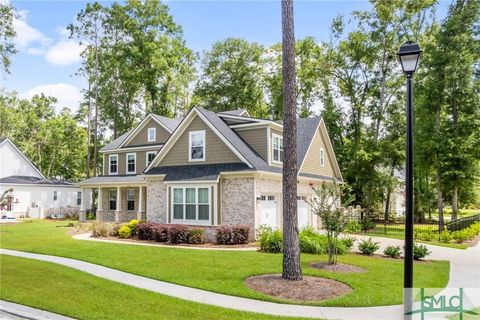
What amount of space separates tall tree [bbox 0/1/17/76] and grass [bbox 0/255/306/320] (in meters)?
19.9

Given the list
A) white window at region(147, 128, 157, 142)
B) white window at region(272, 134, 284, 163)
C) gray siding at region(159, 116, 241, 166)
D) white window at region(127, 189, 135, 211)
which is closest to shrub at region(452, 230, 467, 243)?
white window at region(272, 134, 284, 163)

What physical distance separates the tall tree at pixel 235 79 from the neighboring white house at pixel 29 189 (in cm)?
1964

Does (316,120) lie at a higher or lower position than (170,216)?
higher

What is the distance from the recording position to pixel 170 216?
19969 mm

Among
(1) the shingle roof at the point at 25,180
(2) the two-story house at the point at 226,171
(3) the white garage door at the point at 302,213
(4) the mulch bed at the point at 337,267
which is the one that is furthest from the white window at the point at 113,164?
(4) the mulch bed at the point at 337,267

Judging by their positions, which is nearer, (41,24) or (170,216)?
(41,24)

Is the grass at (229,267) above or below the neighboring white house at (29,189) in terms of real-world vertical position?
below

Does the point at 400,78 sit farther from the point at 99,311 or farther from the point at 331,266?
the point at 99,311

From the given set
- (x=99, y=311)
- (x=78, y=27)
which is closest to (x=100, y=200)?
(x=78, y=27)

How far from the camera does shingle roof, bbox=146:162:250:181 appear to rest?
18417mm

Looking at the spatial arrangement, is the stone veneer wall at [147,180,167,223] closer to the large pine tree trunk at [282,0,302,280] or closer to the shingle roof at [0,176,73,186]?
the large pine tree trunk at [282,0,302,280]

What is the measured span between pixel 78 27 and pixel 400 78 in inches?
1350

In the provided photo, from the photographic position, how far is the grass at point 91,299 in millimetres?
7102

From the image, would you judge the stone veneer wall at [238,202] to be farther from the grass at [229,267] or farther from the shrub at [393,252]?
the shrub at [393,252]
